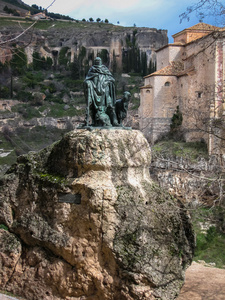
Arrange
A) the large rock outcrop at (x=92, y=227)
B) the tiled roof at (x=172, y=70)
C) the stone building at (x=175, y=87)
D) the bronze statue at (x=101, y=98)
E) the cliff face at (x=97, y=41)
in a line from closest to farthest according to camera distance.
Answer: the large rock outcrop at (x=92, y=227) → the bronze statue at (x=101, y=98) → the stone building at (x=175, y=87) → the tiled roof at (x=172, y=70) → the cliff face at (x=97, y=41)

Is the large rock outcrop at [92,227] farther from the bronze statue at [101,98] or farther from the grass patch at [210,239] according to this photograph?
the grass patch at [210,239]

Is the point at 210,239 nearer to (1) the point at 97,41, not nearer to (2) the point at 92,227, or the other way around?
(2) the point at 92,227

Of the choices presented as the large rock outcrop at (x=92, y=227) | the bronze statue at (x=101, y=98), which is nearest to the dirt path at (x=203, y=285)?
the large rock outcrop at (x=92, y=227)

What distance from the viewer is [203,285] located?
325 inches

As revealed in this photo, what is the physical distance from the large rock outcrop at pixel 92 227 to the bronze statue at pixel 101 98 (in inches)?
24.2

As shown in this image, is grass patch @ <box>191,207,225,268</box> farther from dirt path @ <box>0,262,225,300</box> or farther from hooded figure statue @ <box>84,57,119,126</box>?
hooded figure statue @ <box>84,57,119,126</box>

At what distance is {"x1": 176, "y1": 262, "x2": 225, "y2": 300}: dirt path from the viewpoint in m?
7.59

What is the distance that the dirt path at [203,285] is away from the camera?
759 centimetres

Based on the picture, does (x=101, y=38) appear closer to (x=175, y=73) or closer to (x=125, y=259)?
(x=175, y=73)

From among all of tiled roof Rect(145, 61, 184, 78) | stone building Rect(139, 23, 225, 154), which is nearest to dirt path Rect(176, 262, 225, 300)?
stone building Rect(139, 23, 225, 154)

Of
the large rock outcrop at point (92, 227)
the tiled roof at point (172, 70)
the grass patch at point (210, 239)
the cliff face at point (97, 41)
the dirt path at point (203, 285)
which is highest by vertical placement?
the cliff face at point (97, 41)

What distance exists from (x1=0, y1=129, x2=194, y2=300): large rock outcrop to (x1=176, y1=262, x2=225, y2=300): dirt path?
2.31 feet

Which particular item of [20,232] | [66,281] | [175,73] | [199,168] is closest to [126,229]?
[66,281]

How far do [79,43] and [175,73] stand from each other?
1644 inches
